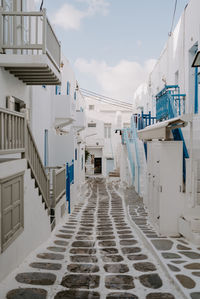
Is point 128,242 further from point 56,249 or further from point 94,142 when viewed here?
point 94,142

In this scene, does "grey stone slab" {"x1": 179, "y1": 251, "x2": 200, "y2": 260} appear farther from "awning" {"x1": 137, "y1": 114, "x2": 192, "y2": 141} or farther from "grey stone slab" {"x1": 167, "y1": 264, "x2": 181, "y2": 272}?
"awning" {"x1": 137, "y1": 114, "x2": 192, "y2": 141}

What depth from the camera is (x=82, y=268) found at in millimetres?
5566

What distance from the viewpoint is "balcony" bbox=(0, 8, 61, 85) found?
7.16 metres

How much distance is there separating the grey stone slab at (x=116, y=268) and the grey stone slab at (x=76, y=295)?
0.99m

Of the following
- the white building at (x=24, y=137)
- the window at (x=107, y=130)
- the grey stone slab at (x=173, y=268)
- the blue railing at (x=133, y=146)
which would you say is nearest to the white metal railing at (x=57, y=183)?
the white building at (x=24, y=137)

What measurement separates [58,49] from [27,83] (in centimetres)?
134

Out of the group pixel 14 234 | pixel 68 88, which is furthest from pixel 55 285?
pixel 68 88

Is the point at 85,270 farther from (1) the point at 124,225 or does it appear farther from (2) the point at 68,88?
(2) the point at 68,88

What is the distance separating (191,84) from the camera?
10.7m

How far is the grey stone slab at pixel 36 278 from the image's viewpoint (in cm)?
475

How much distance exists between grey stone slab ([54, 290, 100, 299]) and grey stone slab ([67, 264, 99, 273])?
88 centimetres

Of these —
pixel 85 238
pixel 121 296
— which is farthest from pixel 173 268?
pixel 85 238

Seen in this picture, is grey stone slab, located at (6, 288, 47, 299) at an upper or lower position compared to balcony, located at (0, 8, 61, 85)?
lower

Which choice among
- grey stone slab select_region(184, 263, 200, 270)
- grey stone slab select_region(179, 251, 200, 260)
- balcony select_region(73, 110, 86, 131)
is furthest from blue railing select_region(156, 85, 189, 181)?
balcony select_region(73, 110, 86, 131)
